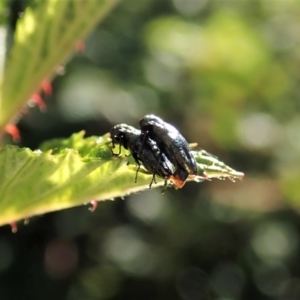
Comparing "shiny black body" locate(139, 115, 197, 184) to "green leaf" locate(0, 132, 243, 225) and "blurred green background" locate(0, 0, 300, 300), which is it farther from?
"blurred green background" locate(0, 0, 300, 300)

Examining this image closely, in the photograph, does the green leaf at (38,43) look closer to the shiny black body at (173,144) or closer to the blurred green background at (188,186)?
the shiny black body at (173,144)

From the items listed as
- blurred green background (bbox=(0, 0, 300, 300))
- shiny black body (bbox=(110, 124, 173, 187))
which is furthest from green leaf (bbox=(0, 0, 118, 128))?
blurred green background (bbox=(0, 0, 300, 300))

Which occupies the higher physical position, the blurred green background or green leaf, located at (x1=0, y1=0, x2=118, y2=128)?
green leaf, located at (x1=0, y1=0, x2=118, y2=128)

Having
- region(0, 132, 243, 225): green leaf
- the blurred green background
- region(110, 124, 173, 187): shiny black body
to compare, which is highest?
region(0, 132, 243, 225): green leaf

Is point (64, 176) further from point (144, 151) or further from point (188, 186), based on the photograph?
point (188, 186)

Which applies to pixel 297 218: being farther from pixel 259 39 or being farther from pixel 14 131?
pixel 14 131

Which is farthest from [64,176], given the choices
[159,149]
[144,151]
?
[159,149]

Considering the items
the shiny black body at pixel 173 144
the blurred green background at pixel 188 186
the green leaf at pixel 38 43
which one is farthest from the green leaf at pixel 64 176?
the blurred green background at pixel 188 186
